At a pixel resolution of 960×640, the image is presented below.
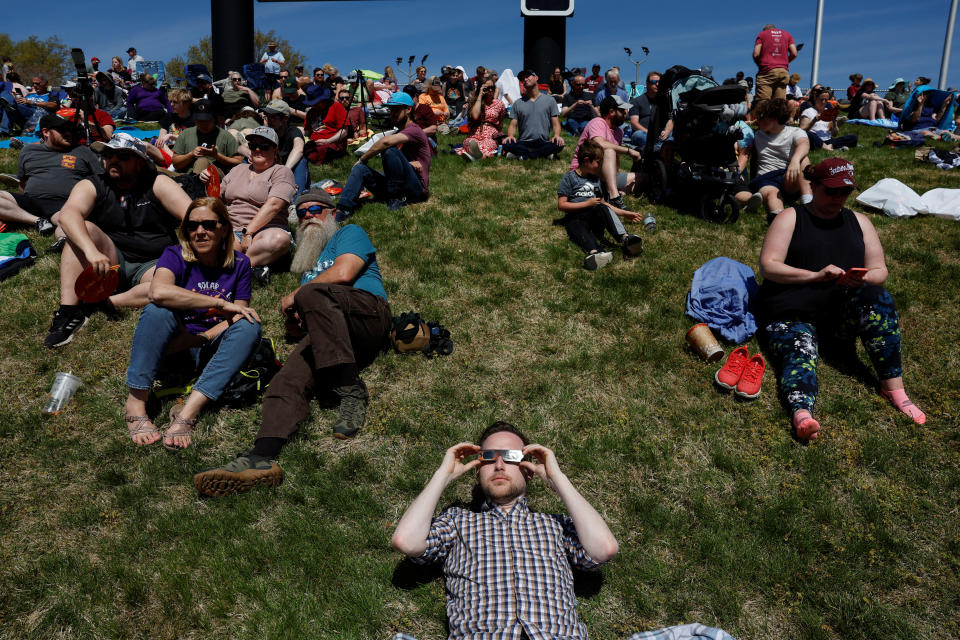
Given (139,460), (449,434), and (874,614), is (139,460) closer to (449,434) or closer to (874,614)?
(449,434)

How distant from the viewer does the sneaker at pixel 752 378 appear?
4215 mm

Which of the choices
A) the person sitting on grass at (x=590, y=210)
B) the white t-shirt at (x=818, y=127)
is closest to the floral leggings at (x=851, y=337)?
the person sitting on grass at (x=590, y=210)

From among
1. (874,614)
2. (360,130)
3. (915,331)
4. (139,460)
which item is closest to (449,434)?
(139,460)

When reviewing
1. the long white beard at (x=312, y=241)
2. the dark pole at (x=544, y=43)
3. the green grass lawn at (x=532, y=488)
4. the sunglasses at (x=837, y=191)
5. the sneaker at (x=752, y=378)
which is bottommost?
the green grass lawn at (x=532, y=488)

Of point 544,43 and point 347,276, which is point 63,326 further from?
point 544,43

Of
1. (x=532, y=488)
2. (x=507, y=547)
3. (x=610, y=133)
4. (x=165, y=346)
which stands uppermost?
(x=610, y=133)

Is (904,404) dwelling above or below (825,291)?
below

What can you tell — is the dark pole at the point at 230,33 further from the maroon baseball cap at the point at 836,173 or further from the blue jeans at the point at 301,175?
the maroon baseball cap at the point at 836,173

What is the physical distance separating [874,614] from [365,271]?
403 centimetres

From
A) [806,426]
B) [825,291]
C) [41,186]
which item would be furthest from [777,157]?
[41,186]

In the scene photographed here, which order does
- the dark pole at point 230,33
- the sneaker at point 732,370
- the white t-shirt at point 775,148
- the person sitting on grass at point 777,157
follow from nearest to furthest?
the sneaker at point 732,370
the person sitting on grass at point 777,157
the white t-shirt at point 775,148
the dark pole at point 230,33

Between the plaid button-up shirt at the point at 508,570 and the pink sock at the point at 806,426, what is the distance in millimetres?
1973

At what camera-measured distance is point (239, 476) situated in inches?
133

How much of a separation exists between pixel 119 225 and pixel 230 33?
48.8 feet
